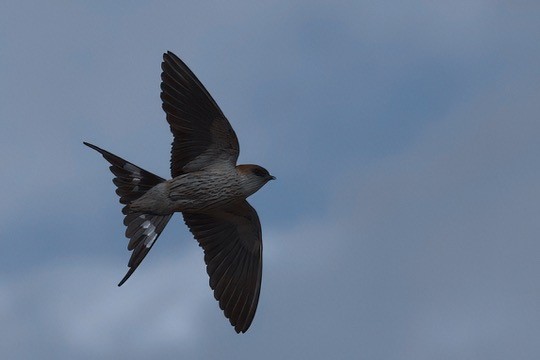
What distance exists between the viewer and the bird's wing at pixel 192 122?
46.8 ft

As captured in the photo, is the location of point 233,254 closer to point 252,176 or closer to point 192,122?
point 252,176

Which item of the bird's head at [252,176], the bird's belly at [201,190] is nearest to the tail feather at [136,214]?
the bird's belly at [201,190]

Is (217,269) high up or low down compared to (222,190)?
down

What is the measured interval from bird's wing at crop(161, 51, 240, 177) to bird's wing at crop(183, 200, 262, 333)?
1.29 metres

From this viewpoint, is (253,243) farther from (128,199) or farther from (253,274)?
(128,199)

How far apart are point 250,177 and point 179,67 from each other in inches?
64.5

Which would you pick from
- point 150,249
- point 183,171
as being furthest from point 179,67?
point 150,249

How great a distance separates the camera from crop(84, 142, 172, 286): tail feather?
1452cm

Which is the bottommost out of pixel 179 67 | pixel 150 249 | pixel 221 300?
pixel 221 300

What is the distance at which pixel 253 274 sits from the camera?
1595 cm

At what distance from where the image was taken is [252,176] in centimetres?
1461

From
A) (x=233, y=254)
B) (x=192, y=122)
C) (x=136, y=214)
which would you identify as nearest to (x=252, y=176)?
(x=192, y=122)

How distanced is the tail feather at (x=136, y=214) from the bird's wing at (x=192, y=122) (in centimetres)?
51

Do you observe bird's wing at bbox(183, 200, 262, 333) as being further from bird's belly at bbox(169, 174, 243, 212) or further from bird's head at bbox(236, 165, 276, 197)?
bird's belly at bbox(169, 174, 243, 212)
